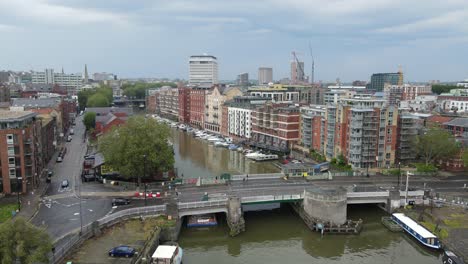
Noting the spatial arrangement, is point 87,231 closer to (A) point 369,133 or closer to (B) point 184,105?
(A) point 369,133

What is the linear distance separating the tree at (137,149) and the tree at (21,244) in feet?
95.4

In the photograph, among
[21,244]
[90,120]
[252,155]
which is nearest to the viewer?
[21,244]

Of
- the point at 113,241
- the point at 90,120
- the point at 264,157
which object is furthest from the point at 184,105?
the point at 113,241

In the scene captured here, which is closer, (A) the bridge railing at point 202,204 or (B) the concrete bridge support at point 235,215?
(A) the bridge railing at point 202,204

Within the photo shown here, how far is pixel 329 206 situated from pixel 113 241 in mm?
28016

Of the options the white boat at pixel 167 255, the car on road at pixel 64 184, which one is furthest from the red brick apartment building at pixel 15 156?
the white boat at pixel 167 255

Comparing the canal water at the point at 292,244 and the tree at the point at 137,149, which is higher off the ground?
the tree at the point at 137,149

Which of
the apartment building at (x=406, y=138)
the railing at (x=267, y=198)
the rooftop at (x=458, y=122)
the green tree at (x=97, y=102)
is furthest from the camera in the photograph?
the green tree at (x=97, y=102)

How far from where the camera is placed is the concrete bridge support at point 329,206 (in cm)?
5375

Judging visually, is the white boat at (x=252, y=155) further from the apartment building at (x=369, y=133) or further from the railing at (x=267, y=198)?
the railing at (x=267, y=198)

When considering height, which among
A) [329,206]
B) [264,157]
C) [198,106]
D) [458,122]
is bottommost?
[264,157]

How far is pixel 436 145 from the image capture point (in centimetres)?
7744

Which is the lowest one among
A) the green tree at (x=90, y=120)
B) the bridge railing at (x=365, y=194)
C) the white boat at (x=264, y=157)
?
the white boat at (x=264, y=157)

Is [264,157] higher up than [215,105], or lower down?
lower down
